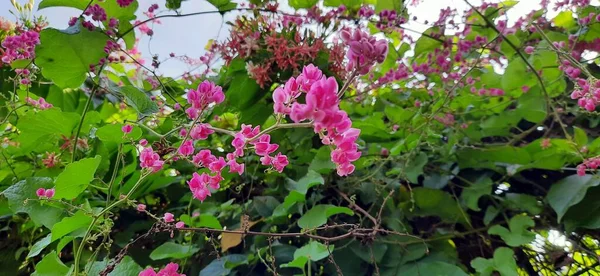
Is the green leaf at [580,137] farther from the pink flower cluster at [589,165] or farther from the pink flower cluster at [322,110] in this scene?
the pink flower cluster at [322,110]

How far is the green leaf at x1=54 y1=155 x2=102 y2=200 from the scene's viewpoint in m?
0.46

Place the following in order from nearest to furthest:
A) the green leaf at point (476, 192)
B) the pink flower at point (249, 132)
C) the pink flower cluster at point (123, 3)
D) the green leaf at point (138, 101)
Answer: the pink flower at point (249, 132), the green leaf at point (138, 101), the pink flower cluster at point (123, 3), the green leaf at point (476, 192)

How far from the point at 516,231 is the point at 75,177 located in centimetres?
57

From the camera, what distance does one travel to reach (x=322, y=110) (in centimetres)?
29

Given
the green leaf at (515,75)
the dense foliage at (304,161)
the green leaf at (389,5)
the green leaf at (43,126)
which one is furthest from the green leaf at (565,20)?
the green leaf at (43,126)

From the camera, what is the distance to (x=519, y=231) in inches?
27.1

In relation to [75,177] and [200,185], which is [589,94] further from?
[75,177]

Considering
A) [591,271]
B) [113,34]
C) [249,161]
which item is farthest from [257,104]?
[591,271]

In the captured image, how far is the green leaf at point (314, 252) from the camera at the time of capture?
0.56 meters

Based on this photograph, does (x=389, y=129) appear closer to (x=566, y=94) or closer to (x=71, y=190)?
(x=566, y=94)

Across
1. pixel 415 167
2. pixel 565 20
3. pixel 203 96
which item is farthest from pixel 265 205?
pixel 565 20

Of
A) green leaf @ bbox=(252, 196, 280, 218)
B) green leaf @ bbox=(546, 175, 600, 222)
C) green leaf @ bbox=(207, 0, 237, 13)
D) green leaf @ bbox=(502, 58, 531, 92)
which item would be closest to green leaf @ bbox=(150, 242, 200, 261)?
green leaf @ bbox=(252, 196, 280, 218)

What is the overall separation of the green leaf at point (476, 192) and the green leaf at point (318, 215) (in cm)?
22

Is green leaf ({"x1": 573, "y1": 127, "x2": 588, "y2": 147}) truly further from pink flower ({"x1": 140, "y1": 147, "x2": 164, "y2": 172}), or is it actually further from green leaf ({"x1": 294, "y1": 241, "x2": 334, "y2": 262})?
pink flower ({"x1": 140, "y1": 147, "x2": 164, "y2": 172})
